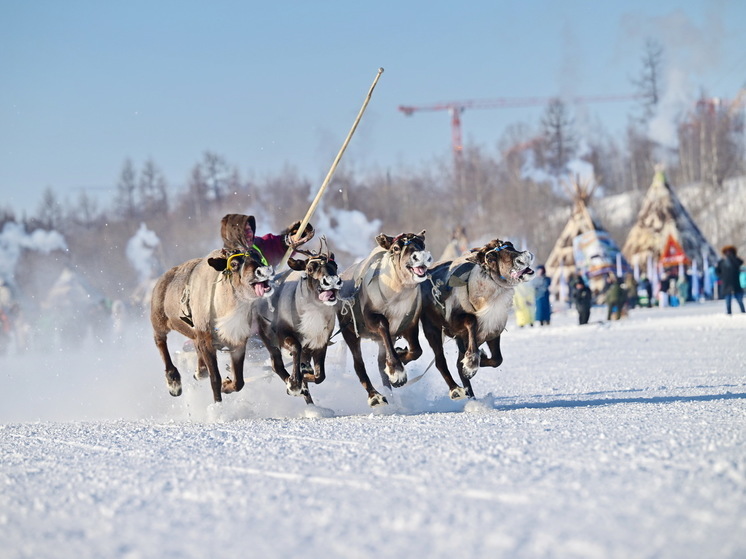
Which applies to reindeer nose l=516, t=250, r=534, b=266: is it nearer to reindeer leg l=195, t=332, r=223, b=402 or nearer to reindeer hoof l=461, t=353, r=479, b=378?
reindeer hoof l=461, t=353, r=479, b=378

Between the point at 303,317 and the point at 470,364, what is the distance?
4.75ft

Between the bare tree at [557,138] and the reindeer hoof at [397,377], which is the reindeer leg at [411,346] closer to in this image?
the reindeer hoof at [397,377]

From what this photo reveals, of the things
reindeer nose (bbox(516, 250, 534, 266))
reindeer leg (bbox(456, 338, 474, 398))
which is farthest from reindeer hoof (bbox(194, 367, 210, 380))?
reindeer nose (bbox(516, 250, 534, 266))

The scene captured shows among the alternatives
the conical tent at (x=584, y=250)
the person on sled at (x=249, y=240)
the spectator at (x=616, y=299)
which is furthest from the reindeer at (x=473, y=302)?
the conical tent at (x=584, y=250)

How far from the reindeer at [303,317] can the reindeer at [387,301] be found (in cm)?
26

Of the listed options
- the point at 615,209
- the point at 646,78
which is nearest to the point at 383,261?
the point at 615,209

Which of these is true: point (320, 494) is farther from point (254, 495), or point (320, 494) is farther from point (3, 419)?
point (3, 419)

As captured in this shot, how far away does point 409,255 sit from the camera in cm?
828

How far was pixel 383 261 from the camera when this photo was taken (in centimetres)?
870

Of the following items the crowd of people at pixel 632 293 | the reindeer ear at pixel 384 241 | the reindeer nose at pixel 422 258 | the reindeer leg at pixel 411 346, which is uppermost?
the reindeer ear at pixel 384 241

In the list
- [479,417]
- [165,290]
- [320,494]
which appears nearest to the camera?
[320,494]

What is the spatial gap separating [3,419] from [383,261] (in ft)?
16.2

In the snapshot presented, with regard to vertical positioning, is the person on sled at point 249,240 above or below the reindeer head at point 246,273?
above

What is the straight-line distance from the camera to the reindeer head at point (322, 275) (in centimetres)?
816
